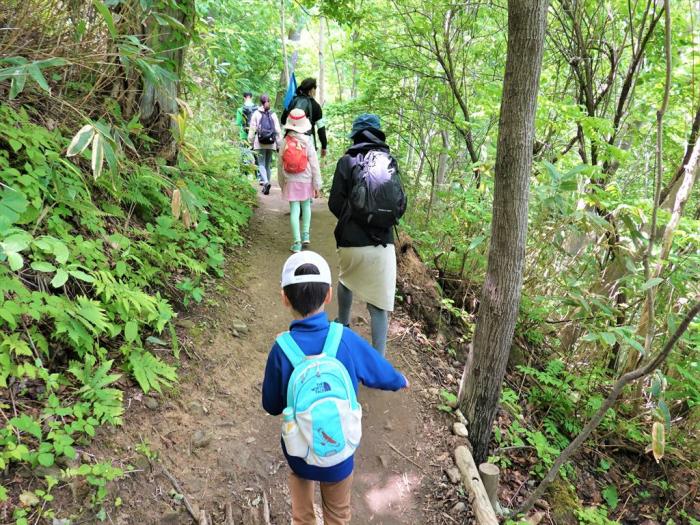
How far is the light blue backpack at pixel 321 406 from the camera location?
6.22 feet

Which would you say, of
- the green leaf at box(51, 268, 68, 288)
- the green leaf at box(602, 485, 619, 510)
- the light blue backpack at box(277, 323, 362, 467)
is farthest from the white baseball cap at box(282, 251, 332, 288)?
the green leaf at box(602, 485, 619, 510)

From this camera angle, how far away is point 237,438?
3.15 metres

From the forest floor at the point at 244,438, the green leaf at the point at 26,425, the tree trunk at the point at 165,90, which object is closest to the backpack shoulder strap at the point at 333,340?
the forest floor at the point at 244,438

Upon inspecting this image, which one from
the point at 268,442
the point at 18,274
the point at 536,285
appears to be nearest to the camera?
the point at 18,274

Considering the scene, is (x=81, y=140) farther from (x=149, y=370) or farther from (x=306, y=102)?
(x=306, y=102)

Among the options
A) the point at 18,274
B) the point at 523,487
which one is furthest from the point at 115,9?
the point at 523,487

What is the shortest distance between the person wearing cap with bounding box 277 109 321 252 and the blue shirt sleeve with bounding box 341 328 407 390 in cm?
→ 362

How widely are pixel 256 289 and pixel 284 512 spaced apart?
8.45ft

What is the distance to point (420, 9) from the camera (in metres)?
7.06

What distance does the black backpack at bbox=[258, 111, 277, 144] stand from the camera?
8.44 meters

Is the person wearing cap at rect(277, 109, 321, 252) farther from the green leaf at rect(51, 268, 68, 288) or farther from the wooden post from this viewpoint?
the wooden post

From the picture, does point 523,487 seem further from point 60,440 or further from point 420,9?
point 420,9

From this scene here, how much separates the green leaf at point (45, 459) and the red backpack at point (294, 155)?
13.1 ft

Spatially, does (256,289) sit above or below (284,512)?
above
